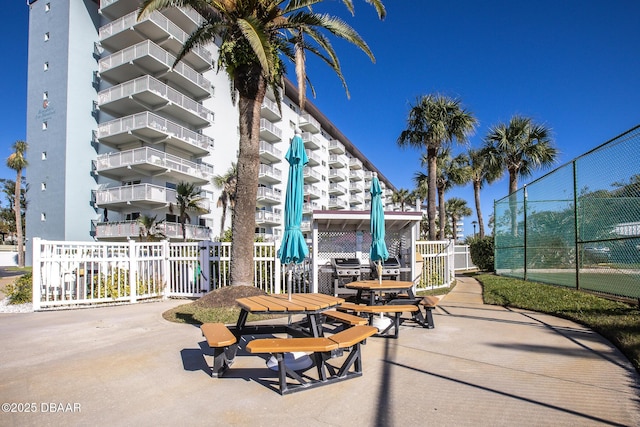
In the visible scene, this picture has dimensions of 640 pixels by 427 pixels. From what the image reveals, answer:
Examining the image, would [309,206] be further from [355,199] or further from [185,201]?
[355,199]

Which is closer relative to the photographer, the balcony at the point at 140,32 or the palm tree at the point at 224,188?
→ the balcony at the point at 140,32

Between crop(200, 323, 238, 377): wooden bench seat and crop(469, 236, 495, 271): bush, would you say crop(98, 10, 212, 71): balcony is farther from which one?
crop(200, 323, 238, 377): wooden bench seat

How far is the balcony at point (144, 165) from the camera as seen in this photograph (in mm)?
23547

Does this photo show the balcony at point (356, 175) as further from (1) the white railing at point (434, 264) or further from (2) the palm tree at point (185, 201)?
(1) the white railing at point (434, 264)

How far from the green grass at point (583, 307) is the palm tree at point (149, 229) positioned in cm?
2055

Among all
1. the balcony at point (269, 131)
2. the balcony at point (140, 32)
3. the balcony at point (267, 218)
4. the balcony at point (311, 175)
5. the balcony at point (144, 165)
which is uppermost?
the balcony at point (140, 32)

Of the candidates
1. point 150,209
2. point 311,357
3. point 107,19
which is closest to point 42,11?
point 107,19

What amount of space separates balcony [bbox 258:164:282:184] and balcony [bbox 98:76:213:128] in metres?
8.81

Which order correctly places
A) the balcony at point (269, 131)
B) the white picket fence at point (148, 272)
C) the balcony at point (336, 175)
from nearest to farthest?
1. the white picket fence at point (148, 272)
2. the balcony at point (269, 131)
3. the balcony at point (336, 175)

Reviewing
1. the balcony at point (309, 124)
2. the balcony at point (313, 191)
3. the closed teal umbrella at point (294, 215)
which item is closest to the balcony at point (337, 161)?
the balcony at point (309, 124)

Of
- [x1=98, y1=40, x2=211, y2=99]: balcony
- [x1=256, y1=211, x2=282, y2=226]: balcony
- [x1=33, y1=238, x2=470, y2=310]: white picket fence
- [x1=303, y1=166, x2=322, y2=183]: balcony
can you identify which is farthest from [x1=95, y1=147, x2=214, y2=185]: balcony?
[x1=303, y1=166, x2=322, y2=183]: balcony

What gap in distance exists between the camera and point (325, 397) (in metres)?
3.41

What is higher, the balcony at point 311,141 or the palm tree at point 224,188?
the balcony at point 311,141

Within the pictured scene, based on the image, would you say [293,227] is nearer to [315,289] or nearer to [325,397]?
[325,397]
